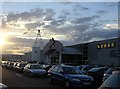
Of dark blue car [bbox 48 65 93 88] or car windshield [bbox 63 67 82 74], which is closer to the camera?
dark blue car [bbox 48 65 93 88]

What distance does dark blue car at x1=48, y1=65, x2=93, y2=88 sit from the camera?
19719 millimetres

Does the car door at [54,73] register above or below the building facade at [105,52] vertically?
below

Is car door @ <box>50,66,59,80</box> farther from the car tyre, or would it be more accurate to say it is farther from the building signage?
the building signage

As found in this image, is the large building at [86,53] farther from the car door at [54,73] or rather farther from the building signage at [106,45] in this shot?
the car door at [54,73]

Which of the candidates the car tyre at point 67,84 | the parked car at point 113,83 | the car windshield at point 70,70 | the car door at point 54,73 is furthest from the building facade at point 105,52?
the parked car at point 113,83

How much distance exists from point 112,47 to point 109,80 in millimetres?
54284

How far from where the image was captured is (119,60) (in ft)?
194

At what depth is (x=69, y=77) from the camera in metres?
20.2

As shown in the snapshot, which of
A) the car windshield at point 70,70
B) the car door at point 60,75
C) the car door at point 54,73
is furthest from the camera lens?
the car door at point 54,73

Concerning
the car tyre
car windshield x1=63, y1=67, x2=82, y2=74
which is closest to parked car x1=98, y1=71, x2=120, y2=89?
the car tyre

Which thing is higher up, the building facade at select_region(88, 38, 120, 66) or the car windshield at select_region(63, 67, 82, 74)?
the building facade at select_region(88, 38, 120, 66)

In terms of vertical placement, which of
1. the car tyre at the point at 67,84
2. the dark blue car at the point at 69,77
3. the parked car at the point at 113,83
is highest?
the parked car at the point at 113,83

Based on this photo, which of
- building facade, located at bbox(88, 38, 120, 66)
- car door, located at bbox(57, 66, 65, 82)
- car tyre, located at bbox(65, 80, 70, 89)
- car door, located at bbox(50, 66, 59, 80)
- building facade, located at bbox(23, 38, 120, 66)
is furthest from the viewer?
building facade, located at bbox(23, 38, 120, 66)

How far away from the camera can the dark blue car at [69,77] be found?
19.7 metres
